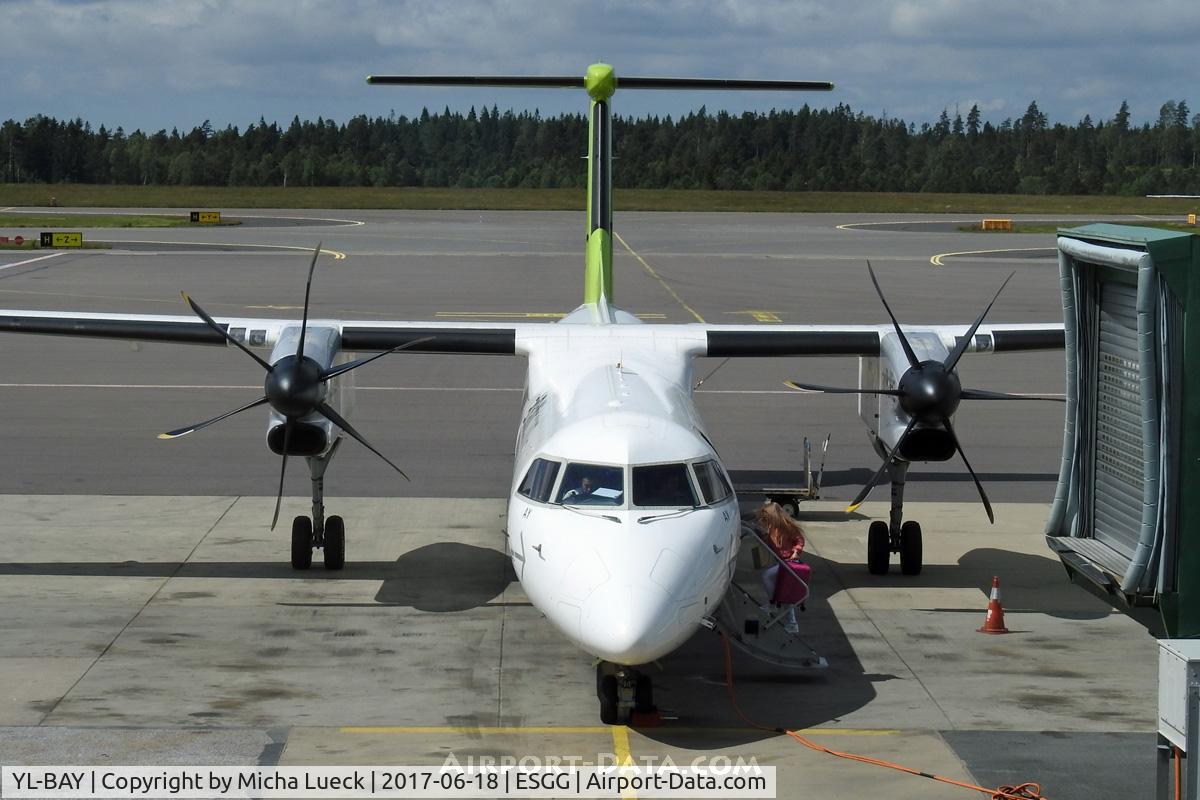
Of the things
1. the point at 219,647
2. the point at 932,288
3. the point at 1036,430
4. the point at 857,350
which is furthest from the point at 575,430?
the point at 932,288

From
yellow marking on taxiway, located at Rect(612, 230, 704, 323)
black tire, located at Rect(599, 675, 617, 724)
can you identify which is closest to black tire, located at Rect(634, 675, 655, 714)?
black tire, located at Rect(599, 675, 617, 724)

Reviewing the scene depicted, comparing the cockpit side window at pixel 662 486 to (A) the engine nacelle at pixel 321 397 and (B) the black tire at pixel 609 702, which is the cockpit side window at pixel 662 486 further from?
(A) the engine nacelle at pixel 321 397

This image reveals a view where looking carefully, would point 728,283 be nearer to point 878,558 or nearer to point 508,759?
point 878,558

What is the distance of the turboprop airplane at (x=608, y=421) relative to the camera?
35.5ft

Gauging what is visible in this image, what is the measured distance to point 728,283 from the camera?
5250cm

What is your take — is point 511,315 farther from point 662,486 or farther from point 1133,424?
point 1133,424

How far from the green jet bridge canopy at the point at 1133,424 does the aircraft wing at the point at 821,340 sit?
21.1ft

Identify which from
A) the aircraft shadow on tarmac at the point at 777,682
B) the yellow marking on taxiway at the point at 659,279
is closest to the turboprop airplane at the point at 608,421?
the aircraft shadow on tarmac at the point at 777,682

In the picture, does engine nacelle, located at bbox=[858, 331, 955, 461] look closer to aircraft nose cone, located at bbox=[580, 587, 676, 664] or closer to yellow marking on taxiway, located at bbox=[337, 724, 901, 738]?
yellow marking on taxiway, located at bbox=[337, 724, 901, 738]

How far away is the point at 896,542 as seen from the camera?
16.3 meters

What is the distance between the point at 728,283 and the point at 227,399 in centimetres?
2843

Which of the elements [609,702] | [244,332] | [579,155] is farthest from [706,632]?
[579,155]

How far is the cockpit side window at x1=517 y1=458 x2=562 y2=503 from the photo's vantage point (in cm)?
1176

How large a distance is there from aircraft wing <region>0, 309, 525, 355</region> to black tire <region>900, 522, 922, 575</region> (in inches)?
189
